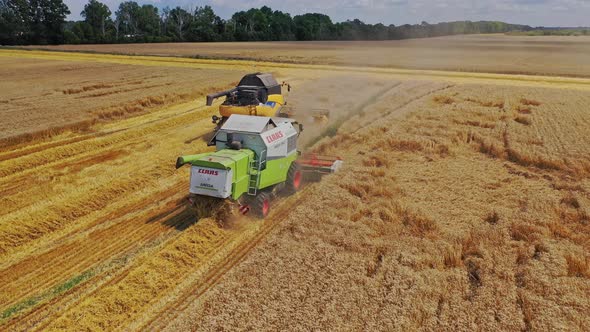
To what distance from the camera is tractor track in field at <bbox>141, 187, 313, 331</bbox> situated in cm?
750

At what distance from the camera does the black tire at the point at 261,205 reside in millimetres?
11062

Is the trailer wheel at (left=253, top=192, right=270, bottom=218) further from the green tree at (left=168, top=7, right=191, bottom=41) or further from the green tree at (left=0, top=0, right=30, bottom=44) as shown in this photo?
the green tree at (left=168, top=7, right=191, bottom=41)

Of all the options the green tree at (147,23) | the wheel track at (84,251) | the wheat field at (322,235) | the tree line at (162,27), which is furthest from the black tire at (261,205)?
the green tree at (147,23)

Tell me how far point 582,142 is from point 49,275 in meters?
19.1

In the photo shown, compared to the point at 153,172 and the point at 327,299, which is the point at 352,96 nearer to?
the point at 153,172

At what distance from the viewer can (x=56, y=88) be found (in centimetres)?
2923

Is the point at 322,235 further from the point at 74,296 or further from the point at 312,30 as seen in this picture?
the point at 312,30

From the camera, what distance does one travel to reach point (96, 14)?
94.4 metres

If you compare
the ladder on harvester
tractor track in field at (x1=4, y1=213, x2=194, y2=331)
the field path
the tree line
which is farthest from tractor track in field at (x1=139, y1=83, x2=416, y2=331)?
the tree line

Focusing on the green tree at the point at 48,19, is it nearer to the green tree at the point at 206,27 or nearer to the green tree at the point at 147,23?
the green tree at the point at 147,23

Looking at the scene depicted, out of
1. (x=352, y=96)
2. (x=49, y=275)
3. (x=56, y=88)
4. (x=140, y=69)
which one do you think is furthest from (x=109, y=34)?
(x=49, y=275)

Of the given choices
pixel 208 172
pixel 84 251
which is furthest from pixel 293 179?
pixel 84 251

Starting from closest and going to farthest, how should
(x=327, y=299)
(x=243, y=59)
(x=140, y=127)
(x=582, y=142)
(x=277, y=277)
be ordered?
(x=327, y=299) < (x=277, y=277) < (x=582, y=142) < (x=140, y=127) < (x=243, y=59)

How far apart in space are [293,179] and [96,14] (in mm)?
98362
